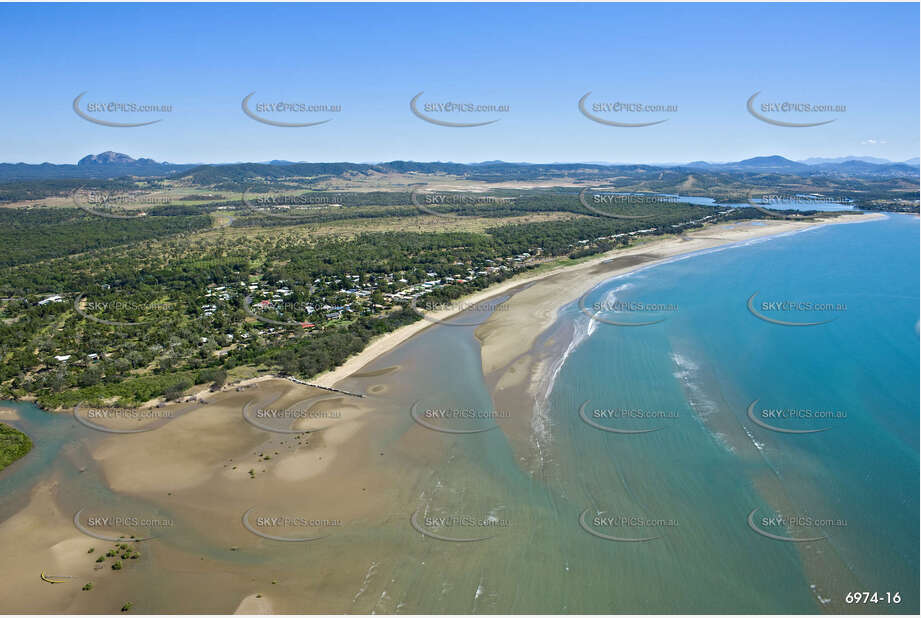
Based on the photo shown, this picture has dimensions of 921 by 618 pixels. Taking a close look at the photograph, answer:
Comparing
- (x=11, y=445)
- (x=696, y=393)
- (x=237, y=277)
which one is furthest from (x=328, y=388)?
(x=237, y=277)

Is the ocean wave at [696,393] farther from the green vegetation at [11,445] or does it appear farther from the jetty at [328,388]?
the green vegetation at [11,445]

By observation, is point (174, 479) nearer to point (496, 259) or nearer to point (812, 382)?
point (812, 382)

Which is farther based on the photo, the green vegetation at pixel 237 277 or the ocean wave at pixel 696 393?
the green vegetation at pixel 237 277

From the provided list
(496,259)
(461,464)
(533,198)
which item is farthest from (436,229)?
(461,464)

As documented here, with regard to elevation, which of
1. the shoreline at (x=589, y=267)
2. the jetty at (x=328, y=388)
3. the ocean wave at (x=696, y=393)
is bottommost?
the ocean wave at (x=696, y=393)

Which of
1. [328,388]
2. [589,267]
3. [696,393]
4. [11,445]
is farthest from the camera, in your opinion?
[589,267]

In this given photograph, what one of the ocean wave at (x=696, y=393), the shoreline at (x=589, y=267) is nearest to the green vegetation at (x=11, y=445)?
the shoreline at (x=589, y=267)

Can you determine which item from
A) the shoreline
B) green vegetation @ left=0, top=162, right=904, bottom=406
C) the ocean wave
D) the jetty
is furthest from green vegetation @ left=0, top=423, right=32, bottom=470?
the ocean wave

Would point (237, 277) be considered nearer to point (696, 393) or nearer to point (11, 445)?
point (11, 445)
